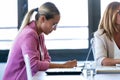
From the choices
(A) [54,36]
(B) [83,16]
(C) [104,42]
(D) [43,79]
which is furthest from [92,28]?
(D) [43,79]

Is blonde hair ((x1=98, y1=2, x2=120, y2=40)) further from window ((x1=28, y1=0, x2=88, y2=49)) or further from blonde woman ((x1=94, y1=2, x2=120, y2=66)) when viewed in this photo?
window ((x1=28, y1=0, x2=88, y2=49))

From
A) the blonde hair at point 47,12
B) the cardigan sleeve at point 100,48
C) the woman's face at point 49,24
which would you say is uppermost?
the blonde hair at point 47,12

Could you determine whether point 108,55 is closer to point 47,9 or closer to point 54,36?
point 47,9

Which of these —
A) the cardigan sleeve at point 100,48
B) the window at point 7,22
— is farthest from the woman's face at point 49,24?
the window at point 7,22

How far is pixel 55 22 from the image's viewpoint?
232 centimetres

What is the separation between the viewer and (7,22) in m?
4.11

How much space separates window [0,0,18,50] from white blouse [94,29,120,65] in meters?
1.65

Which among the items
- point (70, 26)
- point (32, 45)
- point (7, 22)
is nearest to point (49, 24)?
point (32, 45)

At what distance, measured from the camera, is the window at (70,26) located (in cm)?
399

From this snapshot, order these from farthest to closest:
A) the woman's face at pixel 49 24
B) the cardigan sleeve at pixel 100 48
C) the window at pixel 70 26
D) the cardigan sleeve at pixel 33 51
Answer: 1. the window at pixel 70 26
2. the cardigan sleeve at pixel 100 48
3. the woman's face at pixel 49 24
4. the cardigan sleeve at pixel 33 51

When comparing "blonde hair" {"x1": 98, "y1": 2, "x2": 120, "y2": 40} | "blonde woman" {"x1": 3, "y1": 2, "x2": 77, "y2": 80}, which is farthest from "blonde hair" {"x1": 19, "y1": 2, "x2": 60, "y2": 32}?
"blonde hair" {"x1": 98, "y1": 2, "x2": 120, "y2": 40}

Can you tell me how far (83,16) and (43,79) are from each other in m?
2.25

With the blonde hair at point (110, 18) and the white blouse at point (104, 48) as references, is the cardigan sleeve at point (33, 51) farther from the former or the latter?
the blonde hair at point (110, 18)

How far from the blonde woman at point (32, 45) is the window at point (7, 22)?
1.73 metres
